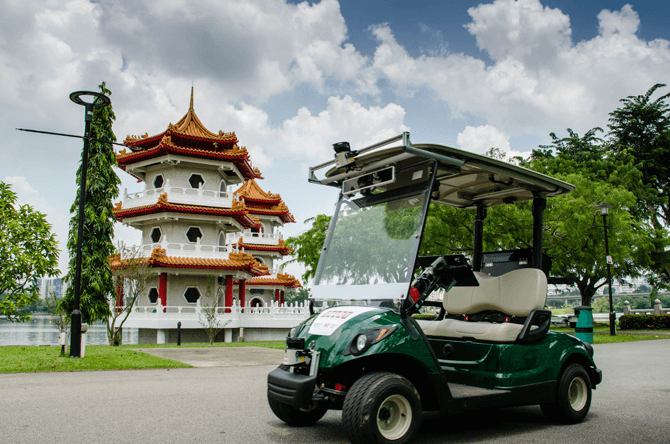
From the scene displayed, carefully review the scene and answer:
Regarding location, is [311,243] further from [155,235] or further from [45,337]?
[45,337]

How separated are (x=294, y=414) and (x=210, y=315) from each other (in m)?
21.6

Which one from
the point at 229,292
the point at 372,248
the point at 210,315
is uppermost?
the point at 372,248

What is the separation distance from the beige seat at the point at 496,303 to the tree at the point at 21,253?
1693 centimetres

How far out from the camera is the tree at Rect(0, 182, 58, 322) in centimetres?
1842

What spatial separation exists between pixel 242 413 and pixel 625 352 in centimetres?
1275

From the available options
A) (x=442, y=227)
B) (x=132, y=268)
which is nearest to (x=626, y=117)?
(x=442, y=227)

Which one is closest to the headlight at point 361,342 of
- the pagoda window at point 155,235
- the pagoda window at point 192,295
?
the pagoda window at point 192,295

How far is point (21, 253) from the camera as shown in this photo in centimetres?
1853

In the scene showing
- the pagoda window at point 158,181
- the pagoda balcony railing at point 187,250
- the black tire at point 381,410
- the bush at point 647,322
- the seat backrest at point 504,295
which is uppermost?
the pagoda window at point 158,181

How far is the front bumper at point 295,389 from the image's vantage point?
4.16 meters

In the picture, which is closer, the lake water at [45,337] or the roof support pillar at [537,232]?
the roof support pillar at [537,232]

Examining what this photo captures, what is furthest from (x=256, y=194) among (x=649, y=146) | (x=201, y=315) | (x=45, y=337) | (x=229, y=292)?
(x=649, y=146)

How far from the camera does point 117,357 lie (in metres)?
12.7

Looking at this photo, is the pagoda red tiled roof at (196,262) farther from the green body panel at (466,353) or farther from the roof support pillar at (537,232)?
the green body panel at (466,353)
